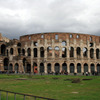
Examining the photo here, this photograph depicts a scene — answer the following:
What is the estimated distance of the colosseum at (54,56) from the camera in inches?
1811

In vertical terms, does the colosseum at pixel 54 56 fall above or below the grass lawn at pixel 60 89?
above

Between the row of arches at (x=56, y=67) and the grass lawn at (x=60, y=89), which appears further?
the row of arches at (x=56, y=67)

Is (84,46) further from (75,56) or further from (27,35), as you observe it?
(27,35)

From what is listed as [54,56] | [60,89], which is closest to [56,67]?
[54,56]

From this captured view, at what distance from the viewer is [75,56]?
4638 centimetres

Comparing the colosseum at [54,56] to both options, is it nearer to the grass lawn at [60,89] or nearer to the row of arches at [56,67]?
the row of arches at [56,67]

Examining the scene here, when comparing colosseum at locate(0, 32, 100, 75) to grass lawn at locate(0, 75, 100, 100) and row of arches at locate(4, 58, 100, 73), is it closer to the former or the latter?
row of arches at locate(4, 58, 100, 73)

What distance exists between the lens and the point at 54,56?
46375 millimetres

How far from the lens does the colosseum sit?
151ft

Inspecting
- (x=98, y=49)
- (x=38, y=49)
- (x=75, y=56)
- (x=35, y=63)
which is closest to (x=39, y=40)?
(x=38, y=49)

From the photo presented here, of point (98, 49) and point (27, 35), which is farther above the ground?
point (27, 35)

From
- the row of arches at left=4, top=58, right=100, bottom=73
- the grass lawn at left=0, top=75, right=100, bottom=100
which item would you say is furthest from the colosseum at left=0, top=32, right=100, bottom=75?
the grass lawn at left=0, top=75, right=100, bottom=100

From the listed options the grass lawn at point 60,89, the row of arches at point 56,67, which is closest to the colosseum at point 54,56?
the row of arches at point 56,67

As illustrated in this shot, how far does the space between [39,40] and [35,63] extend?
22.4 ft
